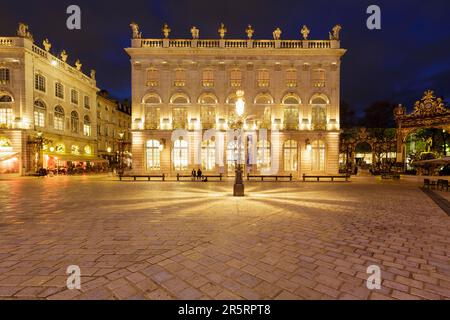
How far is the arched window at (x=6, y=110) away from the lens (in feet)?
82.1

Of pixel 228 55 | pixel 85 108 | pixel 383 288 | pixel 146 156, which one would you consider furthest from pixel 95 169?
pixel 383 288

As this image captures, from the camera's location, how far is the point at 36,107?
2644 centimetres

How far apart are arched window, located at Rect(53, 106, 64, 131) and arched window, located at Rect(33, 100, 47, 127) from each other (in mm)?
1618

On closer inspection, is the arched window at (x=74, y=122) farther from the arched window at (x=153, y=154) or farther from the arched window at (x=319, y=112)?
the arched window at (x=319, y=112)

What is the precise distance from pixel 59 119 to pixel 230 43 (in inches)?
975

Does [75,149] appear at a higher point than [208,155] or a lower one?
higher

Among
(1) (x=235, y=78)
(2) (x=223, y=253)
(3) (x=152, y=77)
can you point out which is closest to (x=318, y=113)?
(1) (x=235, y=78)

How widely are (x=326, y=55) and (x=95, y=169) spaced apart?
35054 millimetres

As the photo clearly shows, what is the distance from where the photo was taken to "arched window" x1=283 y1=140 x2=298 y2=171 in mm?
26188

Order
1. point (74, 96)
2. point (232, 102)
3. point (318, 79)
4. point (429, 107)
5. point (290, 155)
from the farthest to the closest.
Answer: point (74, 96) → point (290, 155) → point (318, 79) → point (232, 102) → point (429, 107)

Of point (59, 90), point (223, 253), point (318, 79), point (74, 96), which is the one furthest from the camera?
point (74, 96)

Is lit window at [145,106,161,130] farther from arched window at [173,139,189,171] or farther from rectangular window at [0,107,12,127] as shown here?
rectangular window at [0,107,12,127]

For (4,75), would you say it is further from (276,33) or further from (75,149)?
(276,33)
